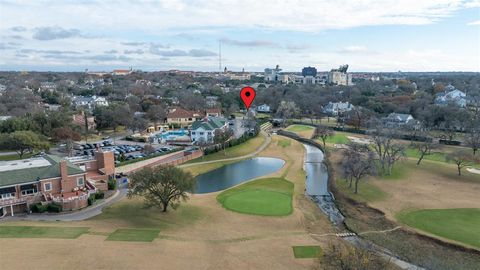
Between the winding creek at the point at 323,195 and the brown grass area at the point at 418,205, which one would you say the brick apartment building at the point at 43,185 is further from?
the brown grass area at the point at 418,205

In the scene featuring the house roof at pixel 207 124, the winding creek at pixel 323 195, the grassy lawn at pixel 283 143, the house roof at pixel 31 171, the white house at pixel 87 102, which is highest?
the white house at pixel 87 102

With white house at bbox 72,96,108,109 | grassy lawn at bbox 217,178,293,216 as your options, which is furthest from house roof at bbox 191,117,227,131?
white house at bbox 72,96,108,109

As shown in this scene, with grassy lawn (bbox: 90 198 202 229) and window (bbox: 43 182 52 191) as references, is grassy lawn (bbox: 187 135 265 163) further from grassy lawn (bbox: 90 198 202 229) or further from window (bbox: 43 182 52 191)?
window (bbox: 43 182 52 191)

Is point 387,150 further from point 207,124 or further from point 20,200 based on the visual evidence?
point 20,200

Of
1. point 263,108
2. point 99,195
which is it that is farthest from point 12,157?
point 263,108

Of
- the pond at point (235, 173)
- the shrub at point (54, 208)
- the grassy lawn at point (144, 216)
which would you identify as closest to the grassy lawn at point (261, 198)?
the pond at point (235, 173)

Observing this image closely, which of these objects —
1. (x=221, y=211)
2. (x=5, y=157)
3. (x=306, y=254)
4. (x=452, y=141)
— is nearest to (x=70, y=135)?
(x=5, y=157)
